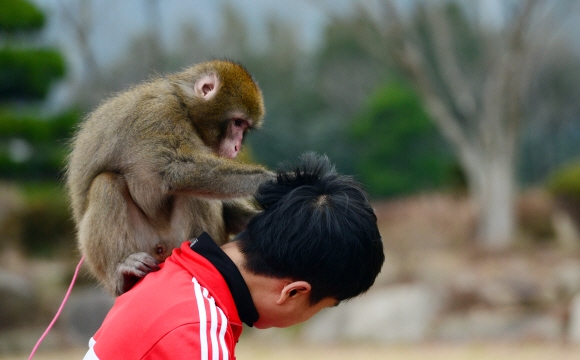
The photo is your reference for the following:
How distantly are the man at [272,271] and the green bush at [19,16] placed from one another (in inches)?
504

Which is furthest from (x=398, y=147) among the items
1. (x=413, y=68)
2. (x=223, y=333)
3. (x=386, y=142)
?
(x=223, y=333)

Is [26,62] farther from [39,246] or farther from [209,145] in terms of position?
[209,145]

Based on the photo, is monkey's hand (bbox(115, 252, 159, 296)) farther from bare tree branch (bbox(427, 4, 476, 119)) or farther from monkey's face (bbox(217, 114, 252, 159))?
bare tree branch (bbox(427, 4, 476, 119))

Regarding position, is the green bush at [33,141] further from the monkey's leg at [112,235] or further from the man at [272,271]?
the man at [272,271]

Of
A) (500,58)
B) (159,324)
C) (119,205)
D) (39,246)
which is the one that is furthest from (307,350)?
(159,324)

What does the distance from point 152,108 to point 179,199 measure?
0.47 metres

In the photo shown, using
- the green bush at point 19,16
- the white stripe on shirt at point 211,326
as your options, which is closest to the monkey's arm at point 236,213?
the white stripe on shirt at point 211,326

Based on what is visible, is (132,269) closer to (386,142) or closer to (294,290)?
(294,290)

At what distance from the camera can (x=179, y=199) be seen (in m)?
3.67

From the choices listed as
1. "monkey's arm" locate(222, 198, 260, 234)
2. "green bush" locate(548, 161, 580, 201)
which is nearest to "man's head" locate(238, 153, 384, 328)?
"monkey's arm" locate(222, 198, 260, 234)

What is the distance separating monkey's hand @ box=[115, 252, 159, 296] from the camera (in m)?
3.28

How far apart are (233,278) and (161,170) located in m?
1.23

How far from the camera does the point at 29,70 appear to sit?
45.3ft

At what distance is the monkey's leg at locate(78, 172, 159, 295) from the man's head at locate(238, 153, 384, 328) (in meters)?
1.05
